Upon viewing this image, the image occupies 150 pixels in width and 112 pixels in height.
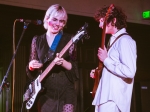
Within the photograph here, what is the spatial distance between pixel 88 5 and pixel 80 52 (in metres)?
1.21

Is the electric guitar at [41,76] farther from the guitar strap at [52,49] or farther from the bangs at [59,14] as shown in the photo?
the bangs at [59,14]

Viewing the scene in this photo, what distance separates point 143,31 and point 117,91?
18.8 feet

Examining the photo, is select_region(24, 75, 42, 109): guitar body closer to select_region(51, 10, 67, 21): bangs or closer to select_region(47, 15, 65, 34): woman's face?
select_region(47, 15, 65, 34): woman's face

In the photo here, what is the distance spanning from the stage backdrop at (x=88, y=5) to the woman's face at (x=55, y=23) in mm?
2865

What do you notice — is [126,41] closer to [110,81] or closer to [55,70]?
[110,81]

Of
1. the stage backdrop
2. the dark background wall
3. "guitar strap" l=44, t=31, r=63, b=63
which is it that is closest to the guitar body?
"guitar strap" l=44, t=31, r=63, b=63

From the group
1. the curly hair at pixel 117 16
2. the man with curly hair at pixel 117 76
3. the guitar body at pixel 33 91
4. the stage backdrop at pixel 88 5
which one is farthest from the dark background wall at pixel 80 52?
the man with curly hair at pixel 117 76

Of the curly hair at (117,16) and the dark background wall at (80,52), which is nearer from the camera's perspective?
the curly hair at (117,16)

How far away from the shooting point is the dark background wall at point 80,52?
237 inches

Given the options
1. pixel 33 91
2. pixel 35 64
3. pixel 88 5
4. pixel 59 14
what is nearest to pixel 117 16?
pixel 59 14

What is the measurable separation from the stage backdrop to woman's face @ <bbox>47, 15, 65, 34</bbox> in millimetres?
2865

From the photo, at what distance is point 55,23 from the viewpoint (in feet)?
10.9

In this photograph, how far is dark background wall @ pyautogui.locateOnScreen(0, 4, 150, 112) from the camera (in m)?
6.01

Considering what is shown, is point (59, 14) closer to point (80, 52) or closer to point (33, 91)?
point (33, 91)
